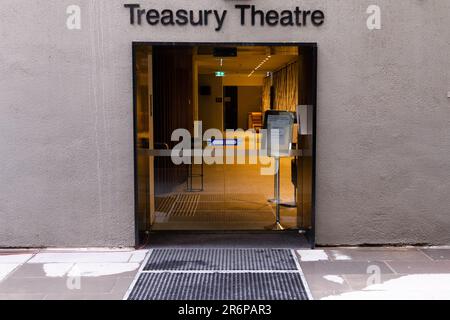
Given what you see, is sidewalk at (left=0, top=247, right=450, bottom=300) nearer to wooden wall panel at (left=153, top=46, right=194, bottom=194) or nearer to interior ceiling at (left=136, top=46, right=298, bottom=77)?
wooden wall panel at (left=153, top=46, right=194, bottom=194)

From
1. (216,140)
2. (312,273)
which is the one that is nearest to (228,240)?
(216,140)

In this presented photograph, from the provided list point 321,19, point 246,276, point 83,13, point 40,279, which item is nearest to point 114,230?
point 40,279

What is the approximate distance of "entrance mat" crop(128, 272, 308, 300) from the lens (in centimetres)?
504

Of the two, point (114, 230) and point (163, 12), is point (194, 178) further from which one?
point (163, 12)

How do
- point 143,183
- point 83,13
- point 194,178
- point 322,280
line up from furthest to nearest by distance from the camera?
point 194,178 < point 143,183 < point 83,13 < point 322,280

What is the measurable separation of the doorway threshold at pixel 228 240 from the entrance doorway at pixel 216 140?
152 mm

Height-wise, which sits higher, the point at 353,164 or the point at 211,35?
the point at 211,35

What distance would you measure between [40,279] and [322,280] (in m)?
2.69

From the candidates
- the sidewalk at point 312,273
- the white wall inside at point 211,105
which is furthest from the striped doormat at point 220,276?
the white wall inside at point 211,105

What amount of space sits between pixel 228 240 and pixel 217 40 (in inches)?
94.1

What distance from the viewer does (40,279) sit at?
217 inches

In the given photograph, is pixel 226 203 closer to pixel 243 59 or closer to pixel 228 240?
pixel 228 240

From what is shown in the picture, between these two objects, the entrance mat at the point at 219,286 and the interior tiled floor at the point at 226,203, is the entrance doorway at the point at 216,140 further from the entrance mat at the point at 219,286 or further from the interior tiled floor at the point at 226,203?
the entrance mat at the point at 219,286

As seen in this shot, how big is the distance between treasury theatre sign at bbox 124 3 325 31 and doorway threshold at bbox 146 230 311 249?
251cm
